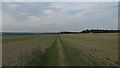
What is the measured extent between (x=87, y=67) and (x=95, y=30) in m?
170

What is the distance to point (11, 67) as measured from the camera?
28.6 feet

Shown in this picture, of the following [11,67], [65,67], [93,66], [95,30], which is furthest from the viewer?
[95,30]

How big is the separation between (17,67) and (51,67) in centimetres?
267

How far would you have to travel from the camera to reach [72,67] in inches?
303

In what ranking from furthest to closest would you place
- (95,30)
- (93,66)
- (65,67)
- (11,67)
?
(95,30), (11,67), (93,66), (65,67)

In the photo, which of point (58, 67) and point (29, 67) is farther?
point (29, 67)

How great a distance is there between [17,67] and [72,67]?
4.01 m

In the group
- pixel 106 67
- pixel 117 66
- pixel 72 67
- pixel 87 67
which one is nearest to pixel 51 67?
pixel 72 67

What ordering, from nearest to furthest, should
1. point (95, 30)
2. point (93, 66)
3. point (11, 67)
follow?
1. point (93, 66)
2. point (11, 67)
3. point (95, 30)

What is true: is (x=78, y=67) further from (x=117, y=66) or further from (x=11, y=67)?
(x=11, y=67)

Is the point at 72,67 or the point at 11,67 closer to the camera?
the point at 72,67

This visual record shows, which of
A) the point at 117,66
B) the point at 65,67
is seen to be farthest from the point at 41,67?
the point at 117,66

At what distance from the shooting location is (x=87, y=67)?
7.87 m

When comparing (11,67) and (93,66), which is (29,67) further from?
(93,66)
